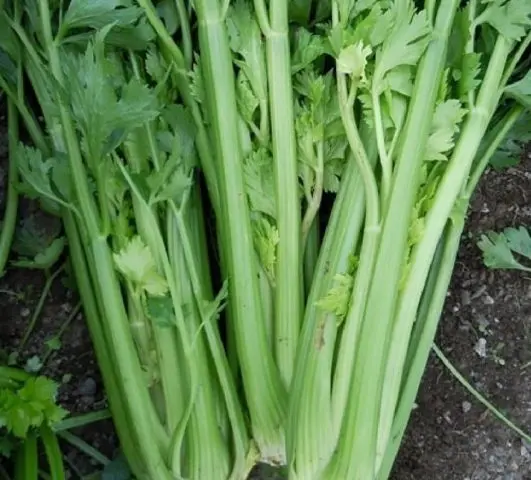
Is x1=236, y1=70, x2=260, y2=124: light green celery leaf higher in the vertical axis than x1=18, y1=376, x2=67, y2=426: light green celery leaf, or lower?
higher

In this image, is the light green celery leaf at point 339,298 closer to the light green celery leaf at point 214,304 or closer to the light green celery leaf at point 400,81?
the light green celery leaf at point 214,304

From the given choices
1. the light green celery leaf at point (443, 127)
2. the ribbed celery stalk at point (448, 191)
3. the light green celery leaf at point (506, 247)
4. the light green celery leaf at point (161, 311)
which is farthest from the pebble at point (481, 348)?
the light green celery leaf at point (161, 311)

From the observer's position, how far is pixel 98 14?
1029 mm

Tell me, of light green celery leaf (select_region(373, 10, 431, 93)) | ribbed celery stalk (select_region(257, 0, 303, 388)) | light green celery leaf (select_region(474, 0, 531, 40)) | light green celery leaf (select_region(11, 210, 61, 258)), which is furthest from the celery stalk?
light green celery leaf (select_region(11, 210, 61, 258))

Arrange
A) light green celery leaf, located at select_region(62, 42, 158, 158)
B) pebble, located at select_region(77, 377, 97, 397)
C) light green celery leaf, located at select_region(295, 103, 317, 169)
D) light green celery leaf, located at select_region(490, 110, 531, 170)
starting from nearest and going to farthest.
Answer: light green celery leaf, located at select_region(62, 42, 158, 158)
light green celery leaf, located at select_region(295, 103, 317, 169)
light green celery leaf, located at select_region(490, 110, 531, 170)
pebble, located at select_region(77, 377, 97, 397)

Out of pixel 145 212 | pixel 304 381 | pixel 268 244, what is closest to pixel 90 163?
pixel 145 212

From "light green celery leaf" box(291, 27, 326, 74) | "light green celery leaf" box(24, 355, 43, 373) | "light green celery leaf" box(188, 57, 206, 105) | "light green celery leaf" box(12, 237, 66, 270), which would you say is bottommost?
"light green celery leaf" box(24, 355, 43, 373)

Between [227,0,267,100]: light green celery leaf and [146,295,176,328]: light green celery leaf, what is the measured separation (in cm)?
25

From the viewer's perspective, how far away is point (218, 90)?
103 cm

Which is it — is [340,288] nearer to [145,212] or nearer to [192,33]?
[145,212]

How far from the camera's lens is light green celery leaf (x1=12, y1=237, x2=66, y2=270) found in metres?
1.22

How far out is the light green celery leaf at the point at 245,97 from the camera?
107 centimetres

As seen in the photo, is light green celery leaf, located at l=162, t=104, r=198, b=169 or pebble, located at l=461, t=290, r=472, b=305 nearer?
light green celery leaf, located at l=162, t=104, r=198, b=169

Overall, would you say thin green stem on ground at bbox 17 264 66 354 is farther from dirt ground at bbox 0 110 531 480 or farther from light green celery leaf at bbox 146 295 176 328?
light green celery leaf at bbox 146 295 176 328
